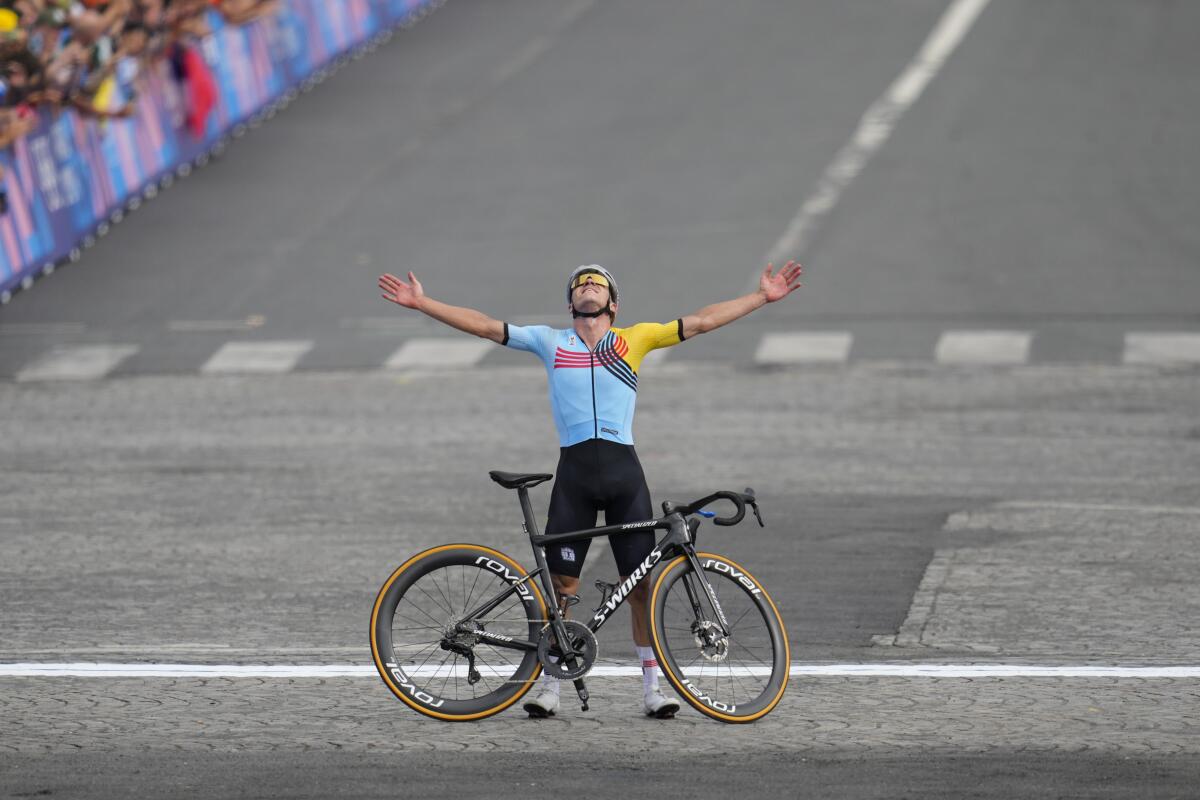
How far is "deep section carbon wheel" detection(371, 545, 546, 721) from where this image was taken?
30.2 feet

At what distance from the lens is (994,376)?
61.1ft

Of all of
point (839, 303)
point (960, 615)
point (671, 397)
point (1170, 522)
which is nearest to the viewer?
point (960, 615)

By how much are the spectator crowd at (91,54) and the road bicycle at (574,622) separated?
1386 cm

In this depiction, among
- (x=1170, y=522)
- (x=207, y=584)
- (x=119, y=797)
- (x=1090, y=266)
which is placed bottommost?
(x=1090, y=266)

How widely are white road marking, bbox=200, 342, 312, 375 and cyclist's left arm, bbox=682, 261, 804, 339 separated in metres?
Answer: 10.5

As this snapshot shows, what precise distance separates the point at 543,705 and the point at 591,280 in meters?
1.96

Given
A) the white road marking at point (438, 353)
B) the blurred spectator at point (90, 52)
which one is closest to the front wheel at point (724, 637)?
the white road marking at point (438, 353)

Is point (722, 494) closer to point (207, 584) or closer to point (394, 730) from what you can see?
point (394, 730)

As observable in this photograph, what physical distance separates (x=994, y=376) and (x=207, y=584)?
8789mm

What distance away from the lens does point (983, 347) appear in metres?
19.7

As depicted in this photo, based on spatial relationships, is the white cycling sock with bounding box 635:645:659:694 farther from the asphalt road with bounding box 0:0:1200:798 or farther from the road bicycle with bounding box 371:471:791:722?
the asphalt road with bounding box 0:0:1200:798

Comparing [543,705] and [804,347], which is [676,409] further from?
[543,705]

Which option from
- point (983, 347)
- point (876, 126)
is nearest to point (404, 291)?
point (983, 347)

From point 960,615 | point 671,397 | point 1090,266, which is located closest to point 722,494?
point 960,615
